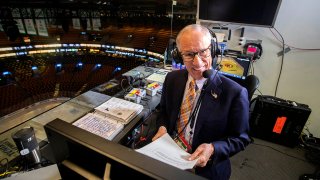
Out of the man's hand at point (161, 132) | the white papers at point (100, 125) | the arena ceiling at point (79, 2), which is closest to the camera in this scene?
the man's hand at point (161, 132)

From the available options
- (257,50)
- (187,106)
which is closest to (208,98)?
(187,106)

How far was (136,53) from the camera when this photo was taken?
15.2 meters

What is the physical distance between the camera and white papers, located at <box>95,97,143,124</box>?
142cm

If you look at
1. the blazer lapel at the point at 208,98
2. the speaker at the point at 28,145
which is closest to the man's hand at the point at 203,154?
the blazer lapel at the point at 208,98

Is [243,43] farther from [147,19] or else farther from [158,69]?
[147,19]

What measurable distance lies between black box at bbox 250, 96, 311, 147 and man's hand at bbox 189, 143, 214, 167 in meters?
1.97

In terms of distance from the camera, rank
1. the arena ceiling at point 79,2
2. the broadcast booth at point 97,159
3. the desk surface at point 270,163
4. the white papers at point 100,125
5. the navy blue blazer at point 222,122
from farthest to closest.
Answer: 1. the arena ceiling at point 79,2
2. the desk surface at point 270,163
3. the white papers at point 100,125
4. the navy blue blazer at point 222,122
5. the broadcast booth at point 97,159

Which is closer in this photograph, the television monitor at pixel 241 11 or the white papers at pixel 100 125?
the white papers at pixel 100 125

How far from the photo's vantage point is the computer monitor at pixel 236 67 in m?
2.61

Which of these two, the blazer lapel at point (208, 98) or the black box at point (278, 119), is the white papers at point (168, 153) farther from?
the black box at point (278, 119)

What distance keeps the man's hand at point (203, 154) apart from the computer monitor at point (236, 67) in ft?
6.15

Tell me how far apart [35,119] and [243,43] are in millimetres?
2922

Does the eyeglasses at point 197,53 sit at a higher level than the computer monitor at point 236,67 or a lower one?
Result: higher

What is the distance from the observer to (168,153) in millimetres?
916
